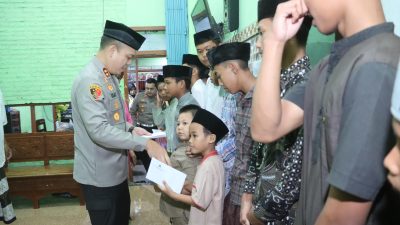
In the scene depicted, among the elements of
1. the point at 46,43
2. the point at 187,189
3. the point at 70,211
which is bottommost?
the point at 70,211

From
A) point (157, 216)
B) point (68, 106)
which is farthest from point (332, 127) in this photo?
point (68, 106)

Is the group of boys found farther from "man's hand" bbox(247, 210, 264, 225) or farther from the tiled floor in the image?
the tiled floor

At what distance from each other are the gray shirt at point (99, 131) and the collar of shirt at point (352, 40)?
4.90 feet

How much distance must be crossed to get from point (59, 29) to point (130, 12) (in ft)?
3.98

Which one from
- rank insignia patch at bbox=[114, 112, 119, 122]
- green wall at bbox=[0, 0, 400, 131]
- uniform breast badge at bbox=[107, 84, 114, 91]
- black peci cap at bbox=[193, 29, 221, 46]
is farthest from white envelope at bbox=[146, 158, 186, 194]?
green wall at bbox=[0, 0, 400, 131]

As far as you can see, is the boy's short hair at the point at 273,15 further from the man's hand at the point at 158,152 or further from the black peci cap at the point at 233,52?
the man's hand at the point at 158,152

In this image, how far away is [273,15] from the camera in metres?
1.40

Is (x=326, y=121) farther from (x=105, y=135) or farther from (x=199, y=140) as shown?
(x=105, y=135)

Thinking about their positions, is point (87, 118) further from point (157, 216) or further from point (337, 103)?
point (157, 216)

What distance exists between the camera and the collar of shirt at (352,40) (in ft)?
2.41

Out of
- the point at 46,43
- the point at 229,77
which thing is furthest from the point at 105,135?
the point at 46,43

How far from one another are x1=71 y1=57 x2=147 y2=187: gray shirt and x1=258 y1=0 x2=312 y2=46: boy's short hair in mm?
1106

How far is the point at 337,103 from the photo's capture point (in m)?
0.74

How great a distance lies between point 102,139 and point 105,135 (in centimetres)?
3
